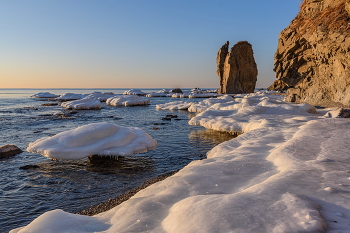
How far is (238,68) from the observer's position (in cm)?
7775

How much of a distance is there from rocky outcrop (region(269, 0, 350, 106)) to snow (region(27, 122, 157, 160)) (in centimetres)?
1458

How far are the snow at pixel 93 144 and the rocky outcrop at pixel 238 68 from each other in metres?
67.9

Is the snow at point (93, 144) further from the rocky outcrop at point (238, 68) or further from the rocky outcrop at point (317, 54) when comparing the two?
the rocky outcrop at point (238, 68)

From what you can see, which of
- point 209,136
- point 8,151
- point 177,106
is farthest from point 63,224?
point 177,106

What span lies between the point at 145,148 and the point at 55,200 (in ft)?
15.9

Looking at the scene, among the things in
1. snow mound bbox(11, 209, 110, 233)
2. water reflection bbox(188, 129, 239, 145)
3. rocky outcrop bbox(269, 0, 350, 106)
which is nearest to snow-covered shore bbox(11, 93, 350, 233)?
snow mound bbox(11, 209, 110, 233)

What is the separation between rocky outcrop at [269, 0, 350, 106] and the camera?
17391mm

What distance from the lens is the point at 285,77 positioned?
25.6 metres

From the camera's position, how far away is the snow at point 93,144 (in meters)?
11.0

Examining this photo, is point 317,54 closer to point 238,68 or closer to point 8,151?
point 8,151

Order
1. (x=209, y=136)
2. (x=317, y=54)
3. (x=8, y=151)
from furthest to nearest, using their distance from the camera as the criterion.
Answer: (x=317, y=54) < (x=209, y=136) < (x=8, y=151)

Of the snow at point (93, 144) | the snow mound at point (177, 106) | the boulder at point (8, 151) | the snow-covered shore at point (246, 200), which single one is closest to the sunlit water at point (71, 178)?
the boulder at point (8, 151)

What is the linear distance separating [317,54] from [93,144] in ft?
60.9

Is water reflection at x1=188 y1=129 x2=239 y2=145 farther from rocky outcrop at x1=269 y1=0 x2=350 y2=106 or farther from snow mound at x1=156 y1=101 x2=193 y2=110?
snow mound at x1=156 y1=101 x2=193 y2=110
